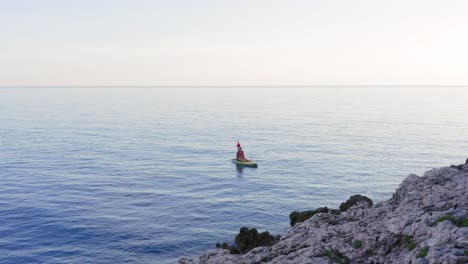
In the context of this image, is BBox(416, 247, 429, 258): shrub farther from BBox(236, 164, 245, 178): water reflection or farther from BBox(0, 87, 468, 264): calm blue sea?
BBox(236, 164, 245, 178): water reflection

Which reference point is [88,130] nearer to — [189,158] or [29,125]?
[29,125]

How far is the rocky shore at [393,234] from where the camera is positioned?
18.5 meters

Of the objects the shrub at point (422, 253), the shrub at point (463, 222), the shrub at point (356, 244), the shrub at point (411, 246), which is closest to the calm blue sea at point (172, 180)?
the shrub at point (356, 244)

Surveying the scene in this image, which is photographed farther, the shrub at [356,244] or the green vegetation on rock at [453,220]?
the shrub at [356,244]

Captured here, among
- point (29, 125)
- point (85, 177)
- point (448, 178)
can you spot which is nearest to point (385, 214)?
point (448, 178)

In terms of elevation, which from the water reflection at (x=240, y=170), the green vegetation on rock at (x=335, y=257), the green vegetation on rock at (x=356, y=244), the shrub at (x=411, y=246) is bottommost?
the green vegetation on rock at (x=335, y=257)

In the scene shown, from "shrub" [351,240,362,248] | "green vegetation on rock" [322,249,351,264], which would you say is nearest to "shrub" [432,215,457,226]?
"shrub" [351,240,362,248]

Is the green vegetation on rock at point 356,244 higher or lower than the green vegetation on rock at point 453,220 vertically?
lower

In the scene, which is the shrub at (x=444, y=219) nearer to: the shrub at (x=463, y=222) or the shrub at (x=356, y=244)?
the shrub at (x=463, y=222)

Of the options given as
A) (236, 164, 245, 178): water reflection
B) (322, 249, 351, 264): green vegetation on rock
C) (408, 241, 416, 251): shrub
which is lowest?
(322, 249, 351, 264): green vegetation on rock

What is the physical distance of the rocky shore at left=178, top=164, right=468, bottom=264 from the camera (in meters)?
18.5

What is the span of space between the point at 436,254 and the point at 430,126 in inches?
4593

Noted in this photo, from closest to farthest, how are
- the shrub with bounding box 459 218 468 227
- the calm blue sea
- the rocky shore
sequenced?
the rocky shore < the shrub with bounding box 459 218 468 227 < the calm blue sea

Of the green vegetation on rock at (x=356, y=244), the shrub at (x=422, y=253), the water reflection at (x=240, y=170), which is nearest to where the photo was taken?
the shrub at (x=422, y=253)
